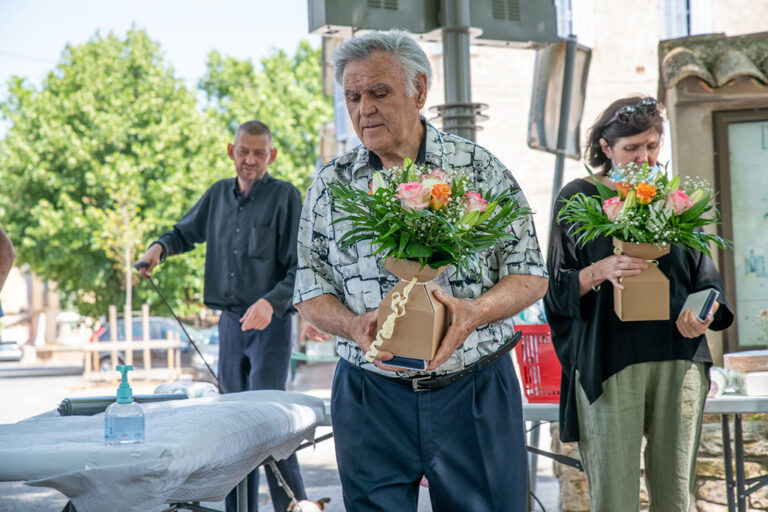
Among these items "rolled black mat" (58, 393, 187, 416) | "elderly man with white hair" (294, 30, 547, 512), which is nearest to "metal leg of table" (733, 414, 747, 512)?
"elderly man with white hair" (294, 30, 547, 512)

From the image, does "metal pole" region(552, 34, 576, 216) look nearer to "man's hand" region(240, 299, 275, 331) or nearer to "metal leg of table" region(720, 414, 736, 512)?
"metal leg of table" region(720, 414, 736, 512)

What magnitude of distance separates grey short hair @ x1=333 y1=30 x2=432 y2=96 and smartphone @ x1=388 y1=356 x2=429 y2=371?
81cm

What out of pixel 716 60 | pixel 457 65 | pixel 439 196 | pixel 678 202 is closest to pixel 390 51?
pixel 439 196

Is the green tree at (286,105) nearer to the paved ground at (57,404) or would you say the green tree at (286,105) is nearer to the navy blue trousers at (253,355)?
the paved ground at (57,404)

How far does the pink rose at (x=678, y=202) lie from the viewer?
10.6ft

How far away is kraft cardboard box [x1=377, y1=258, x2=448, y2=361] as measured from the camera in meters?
2.27

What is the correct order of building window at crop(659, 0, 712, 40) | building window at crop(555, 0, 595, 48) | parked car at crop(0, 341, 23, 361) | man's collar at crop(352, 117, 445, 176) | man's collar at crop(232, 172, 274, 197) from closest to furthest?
man's collar at crop(352, 117, 445, 176), parked car at crop(0, 341, 23, 361), man's collar at crop(232, 172, 274, 197), building window at crop(659, 0, 712, 40), building window at crop(555, 0, 595, 48)

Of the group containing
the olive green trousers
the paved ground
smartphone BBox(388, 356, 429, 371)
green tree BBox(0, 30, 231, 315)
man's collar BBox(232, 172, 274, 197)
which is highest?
green tree BBox(0, 30, 231, 315)

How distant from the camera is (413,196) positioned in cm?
222

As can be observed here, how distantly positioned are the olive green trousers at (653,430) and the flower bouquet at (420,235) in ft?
4.50

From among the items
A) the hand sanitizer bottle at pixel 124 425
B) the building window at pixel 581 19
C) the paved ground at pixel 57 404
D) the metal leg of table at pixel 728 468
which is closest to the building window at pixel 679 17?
the building window at pixel 581 19

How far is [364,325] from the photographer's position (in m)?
2.41

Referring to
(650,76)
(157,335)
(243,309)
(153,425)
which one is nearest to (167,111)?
(157,335)

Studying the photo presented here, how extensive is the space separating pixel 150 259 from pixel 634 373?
2.83 m
